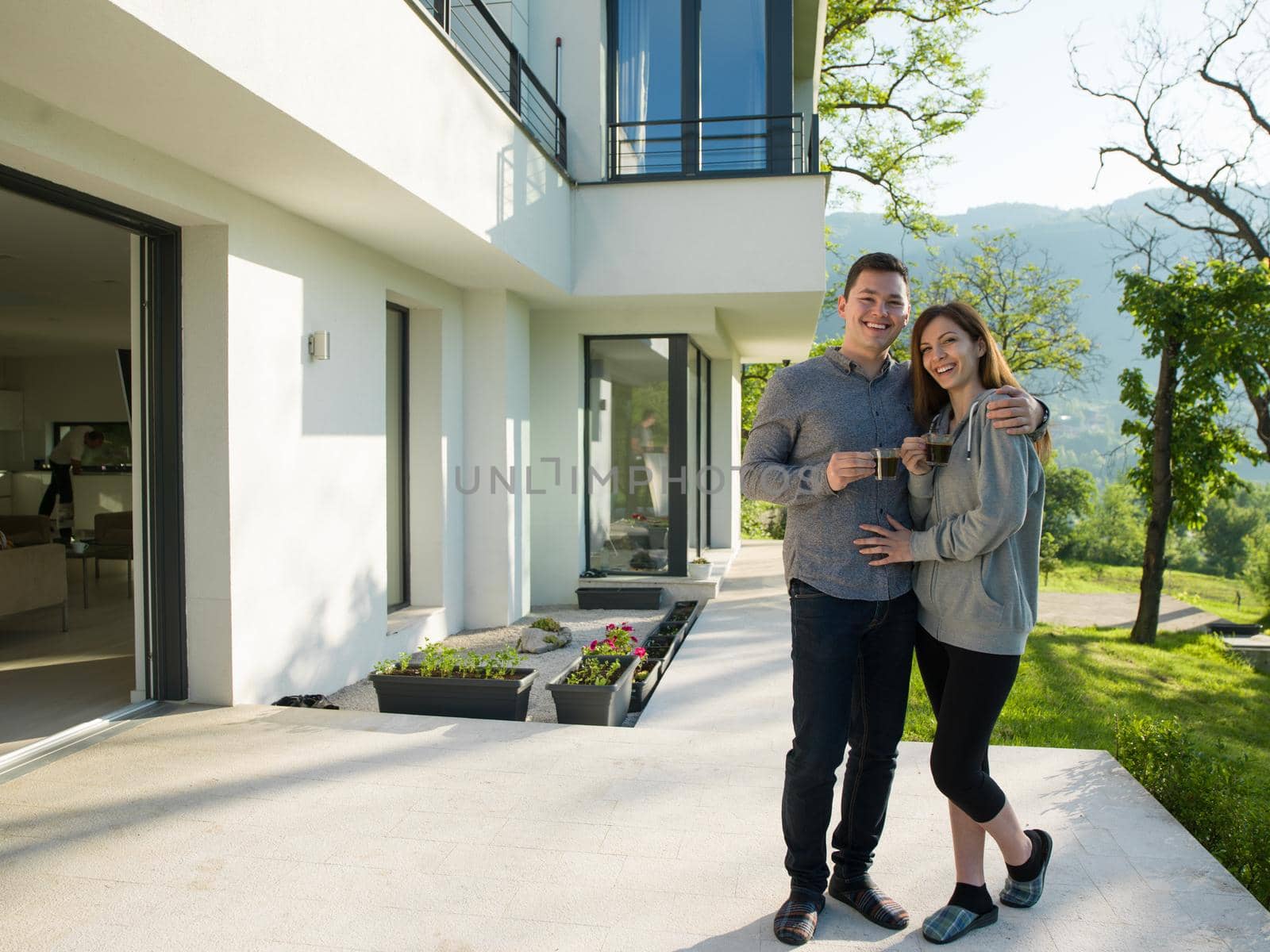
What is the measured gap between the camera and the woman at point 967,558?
2070 mm

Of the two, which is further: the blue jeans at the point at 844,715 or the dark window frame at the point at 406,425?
the dark window frame at the point at 406,425

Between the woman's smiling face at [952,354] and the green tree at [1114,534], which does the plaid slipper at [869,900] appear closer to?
the woman's smiling face at [952,354]

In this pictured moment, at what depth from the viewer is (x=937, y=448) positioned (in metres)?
2.09

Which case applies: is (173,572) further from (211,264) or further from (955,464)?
(955,464)

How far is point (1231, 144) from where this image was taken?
1348cm

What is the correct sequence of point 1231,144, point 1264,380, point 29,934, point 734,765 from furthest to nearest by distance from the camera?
point 1231,144
point 1264,380
point 734,765
point 29,934

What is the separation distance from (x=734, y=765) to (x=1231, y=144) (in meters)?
14.4

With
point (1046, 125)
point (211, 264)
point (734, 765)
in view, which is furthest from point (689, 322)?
point (1046, 125)

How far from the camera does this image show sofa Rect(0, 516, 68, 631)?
226 inches

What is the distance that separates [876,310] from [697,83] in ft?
21.6

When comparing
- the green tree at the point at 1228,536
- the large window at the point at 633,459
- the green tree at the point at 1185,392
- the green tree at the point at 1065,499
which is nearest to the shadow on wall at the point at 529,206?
the large window at the point at 633,459

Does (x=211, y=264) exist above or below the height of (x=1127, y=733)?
above

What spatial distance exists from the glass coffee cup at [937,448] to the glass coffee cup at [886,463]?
0.28 ft

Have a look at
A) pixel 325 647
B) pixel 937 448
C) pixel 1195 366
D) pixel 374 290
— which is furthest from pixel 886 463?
pixel 1195 366
